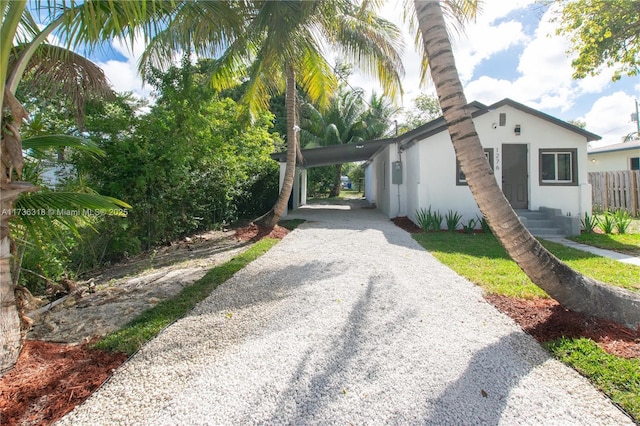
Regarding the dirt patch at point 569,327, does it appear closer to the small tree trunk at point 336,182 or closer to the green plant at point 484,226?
the green plant at point 484,226

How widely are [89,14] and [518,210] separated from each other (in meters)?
12.0

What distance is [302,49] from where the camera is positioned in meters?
8.76

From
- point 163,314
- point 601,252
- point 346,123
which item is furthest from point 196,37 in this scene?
point 346,123

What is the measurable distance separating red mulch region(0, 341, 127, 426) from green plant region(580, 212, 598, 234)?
40.1ft

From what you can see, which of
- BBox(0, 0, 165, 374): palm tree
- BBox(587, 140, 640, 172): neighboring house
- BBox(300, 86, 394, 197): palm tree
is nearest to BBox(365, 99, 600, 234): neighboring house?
BBox(0, 0, 165, 374): palm tree

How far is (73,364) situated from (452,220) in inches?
397

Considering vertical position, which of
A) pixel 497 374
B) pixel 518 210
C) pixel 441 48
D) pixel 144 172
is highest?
pixel 441 48

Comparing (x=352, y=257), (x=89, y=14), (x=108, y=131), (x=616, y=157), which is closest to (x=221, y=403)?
(x=89, y=14)

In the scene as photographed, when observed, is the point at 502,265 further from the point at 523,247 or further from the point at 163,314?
the point at 163,314

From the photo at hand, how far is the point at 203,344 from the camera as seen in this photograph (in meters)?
3.33

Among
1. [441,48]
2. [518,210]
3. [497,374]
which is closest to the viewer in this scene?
[497,374]

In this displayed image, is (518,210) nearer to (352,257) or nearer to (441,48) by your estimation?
(352,257)

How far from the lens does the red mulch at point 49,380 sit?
90.6 inches

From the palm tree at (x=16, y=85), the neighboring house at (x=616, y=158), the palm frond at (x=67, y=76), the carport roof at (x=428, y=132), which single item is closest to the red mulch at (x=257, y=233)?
the carport roof at (x=428, y=132)
